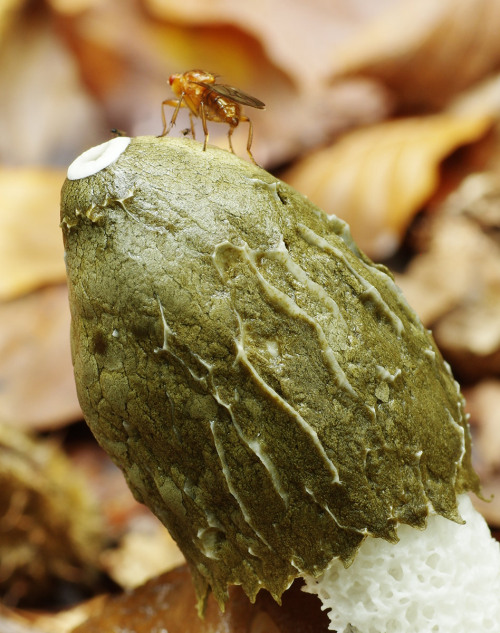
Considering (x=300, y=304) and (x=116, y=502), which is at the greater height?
(x=300, y=304)

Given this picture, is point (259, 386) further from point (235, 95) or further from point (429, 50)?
point (429, 50)

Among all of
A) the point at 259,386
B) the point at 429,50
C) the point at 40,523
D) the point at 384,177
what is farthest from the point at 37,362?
the point at 429,50

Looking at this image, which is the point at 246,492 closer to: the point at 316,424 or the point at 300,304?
the point at 316,424

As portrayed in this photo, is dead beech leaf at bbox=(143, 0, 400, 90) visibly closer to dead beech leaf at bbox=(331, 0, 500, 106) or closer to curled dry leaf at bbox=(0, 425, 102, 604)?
dead beech leaf at bbox=(331, 0, 500, 106)

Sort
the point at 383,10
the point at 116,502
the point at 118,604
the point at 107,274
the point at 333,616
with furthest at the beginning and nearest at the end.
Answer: the point at 383,10 → the point at 116,502 → the point at 118,604 → the point at 333,616 → the point at 107,274

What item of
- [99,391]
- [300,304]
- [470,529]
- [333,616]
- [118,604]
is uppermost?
[300,304]

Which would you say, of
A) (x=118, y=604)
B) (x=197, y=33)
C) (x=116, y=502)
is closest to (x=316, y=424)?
(x=118, y=604)
